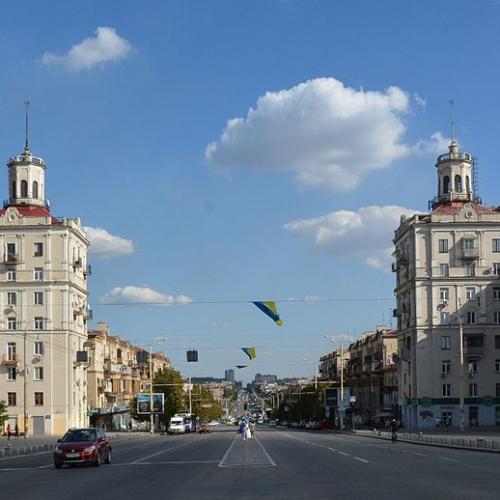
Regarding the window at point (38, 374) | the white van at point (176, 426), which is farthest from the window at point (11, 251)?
the white van at point (176, 426)

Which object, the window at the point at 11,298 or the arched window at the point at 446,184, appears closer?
the window at the point at 11,298

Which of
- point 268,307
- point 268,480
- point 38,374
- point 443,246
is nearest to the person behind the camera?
point 268,480

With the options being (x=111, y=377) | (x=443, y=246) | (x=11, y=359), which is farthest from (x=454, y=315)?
(x=111, y=377)

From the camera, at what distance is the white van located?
128m

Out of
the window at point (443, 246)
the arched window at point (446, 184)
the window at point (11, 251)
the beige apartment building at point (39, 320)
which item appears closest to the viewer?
the beige apartment building at point (39, 320)

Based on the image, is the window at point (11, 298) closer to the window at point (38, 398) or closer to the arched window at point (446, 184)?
the window at point (38, 398)

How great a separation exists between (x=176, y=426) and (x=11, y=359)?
33769mm

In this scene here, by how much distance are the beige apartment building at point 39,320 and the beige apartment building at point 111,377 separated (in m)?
11.0

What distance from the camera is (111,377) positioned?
136750mm

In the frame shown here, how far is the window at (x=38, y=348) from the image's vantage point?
333 ft

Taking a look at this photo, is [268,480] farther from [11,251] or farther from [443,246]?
[443,246]

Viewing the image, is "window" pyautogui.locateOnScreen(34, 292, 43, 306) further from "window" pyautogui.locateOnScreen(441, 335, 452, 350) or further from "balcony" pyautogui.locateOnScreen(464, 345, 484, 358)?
"balcony" pyautogui.locateOnScreen(464, 345, 484, 358)

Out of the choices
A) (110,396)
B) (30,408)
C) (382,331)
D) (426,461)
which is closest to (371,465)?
(426,461)

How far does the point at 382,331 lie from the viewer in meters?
150
